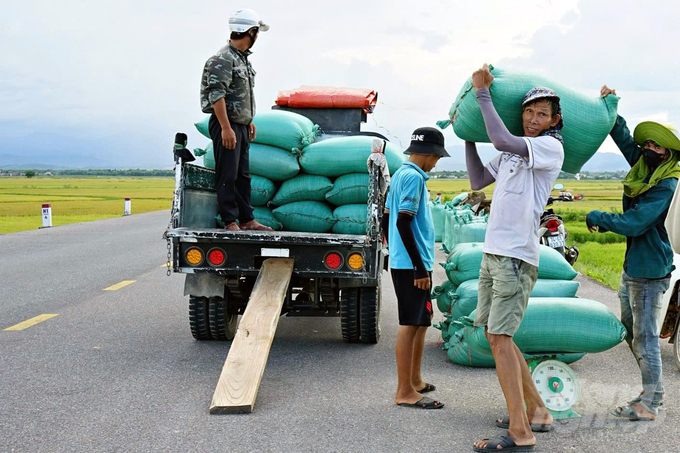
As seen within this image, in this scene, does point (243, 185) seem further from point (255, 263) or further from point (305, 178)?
point (255, 263)

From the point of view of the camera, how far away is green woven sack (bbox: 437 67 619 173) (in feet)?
15.5

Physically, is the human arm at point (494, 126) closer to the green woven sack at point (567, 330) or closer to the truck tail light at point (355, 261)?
the green woven sack at point (567, 330)

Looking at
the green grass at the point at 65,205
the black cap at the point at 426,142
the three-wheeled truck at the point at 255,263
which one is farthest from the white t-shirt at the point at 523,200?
the green grass at the point at 65,205

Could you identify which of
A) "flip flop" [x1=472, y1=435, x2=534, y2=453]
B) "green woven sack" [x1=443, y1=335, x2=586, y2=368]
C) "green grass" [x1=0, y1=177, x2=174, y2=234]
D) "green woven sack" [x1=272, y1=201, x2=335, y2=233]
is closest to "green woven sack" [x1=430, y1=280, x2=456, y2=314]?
"green woven sack" [x1=443, y1=335, x2=586, y2=368]

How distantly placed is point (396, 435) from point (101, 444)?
1675 mm

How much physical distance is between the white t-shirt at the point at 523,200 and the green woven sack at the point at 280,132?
358 centimetres

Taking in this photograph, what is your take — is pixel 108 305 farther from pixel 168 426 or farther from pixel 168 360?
pixel 168 426

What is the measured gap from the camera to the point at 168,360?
645cm

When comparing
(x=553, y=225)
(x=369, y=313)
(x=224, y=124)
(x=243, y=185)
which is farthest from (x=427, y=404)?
(x=553, y=225)

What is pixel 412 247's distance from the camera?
200 inches

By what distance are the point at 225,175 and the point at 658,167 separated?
3.71 m

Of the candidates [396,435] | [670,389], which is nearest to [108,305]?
[396,435]

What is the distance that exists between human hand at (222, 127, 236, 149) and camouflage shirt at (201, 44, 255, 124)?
23 cm

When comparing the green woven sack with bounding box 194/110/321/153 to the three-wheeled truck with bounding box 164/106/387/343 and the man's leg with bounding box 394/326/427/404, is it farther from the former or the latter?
the man's leg with bounding box 394/326/427/404
